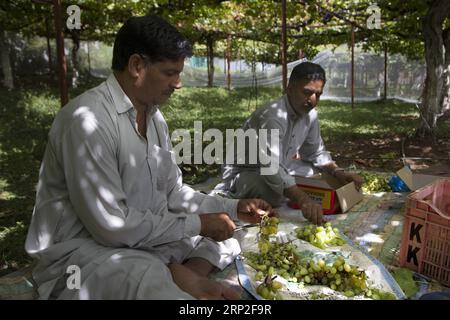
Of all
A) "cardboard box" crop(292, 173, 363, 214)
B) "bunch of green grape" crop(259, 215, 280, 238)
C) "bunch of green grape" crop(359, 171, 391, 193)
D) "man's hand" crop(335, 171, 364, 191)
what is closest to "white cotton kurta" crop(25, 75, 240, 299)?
"bunch of green grape" crop(259, 215, 280, 238)

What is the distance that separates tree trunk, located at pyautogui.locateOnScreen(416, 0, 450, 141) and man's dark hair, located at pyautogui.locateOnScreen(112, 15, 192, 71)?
6.64 meters

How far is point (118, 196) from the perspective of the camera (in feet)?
6.49

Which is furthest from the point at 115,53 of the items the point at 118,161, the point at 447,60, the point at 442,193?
the point at 447,60

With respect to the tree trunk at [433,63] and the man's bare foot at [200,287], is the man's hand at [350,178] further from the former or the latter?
the tree trunk at [433,63]

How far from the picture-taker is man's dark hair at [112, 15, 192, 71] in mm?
2020

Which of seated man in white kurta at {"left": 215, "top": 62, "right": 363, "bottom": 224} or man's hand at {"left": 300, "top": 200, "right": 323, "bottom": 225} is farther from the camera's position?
seated man in white kurta at {"left": 215, "top": 62, "right": 363, "bottom": 224}

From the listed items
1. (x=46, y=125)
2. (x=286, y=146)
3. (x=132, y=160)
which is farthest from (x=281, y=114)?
(x=46, y=125)

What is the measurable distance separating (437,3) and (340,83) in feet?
38.9

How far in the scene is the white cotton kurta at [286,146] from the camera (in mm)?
3684

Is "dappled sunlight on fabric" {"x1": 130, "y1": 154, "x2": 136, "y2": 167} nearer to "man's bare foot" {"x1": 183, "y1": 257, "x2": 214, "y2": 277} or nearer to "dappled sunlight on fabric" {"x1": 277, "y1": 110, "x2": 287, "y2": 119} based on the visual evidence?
"man's bare foot" {"x1": 183, "y1": 257, "x2": 214, "y2": 277}

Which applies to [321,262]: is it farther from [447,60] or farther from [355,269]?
[447,60]

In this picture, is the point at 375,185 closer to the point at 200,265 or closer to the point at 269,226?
the point at 269,226

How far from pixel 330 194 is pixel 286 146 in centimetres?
66
